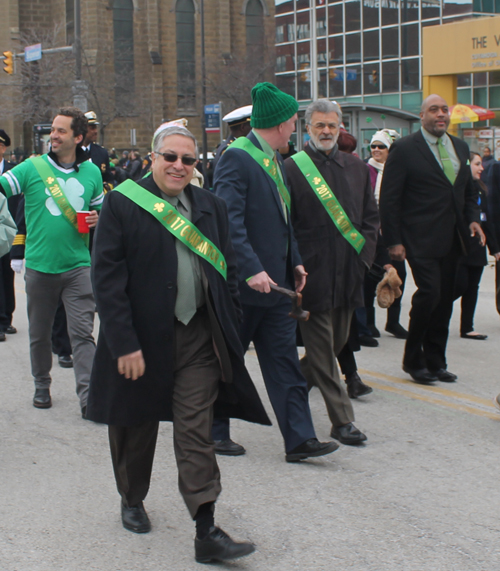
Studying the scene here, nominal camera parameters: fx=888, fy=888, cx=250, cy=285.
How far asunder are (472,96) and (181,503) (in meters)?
34.3

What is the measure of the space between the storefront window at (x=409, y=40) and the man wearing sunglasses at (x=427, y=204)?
37108mm

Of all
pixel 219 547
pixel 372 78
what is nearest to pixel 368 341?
pixel 219 547

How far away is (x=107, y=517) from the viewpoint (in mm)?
4188

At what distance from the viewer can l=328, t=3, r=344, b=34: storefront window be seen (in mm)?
45219

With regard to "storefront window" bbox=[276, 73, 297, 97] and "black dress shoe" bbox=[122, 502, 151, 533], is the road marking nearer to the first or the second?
"black dress shoe" bbox=[122, 502, 151, 533]

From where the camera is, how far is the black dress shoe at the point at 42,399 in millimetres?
6219

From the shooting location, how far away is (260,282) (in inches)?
176

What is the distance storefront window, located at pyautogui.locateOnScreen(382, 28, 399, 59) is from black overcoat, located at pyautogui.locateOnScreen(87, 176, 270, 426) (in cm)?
4068

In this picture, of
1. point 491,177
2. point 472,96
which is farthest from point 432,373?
point 472,96

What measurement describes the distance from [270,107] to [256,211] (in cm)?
56

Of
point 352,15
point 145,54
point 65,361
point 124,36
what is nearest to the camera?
point 65,361

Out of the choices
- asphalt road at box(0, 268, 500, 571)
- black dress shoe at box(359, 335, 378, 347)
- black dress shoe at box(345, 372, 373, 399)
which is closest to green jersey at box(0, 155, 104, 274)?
asphalt road at box(0, 268, 500, 571)

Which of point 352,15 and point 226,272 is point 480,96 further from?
point 226,272

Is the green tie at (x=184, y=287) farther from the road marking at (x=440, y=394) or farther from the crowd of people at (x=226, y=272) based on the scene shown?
the road marking at (x=440, y=394)
